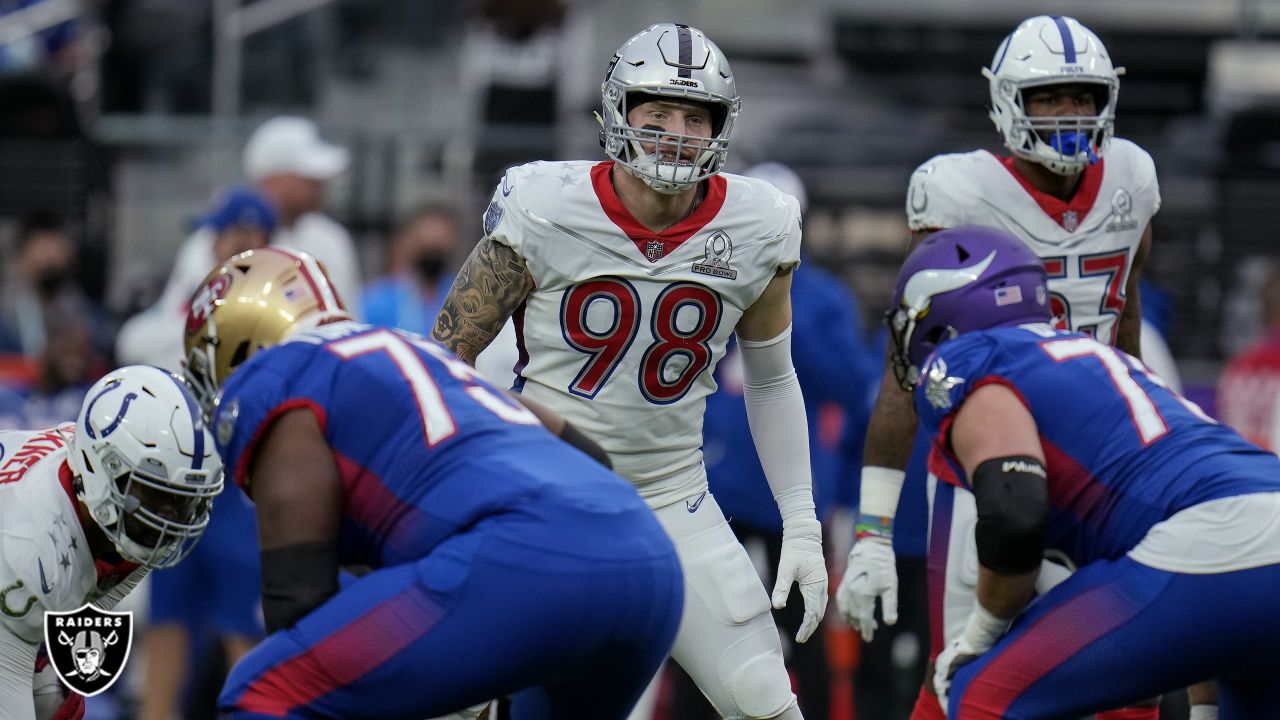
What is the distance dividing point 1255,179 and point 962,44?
3.11 metres

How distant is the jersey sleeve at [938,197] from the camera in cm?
517

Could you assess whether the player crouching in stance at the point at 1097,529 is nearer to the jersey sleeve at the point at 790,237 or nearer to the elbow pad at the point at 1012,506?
the elbow pad at the point at 1012,506

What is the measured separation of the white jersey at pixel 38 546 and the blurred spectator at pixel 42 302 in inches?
179

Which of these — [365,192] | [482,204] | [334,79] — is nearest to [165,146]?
[365,192]

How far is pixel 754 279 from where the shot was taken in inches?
183

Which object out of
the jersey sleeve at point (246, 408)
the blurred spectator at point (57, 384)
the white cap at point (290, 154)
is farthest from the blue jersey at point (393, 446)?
the white cap at point (290, 154)

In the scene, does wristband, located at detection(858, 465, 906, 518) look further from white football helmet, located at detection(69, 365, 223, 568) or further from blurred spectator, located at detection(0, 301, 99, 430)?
blurred spectator, located at detection(0, 301, 99, 430)

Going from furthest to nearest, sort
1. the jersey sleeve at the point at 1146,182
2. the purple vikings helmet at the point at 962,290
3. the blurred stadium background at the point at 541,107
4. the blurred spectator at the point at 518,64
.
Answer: the blurred spectator at the point at 518,64 → the blurred stadium background at the point at 541,107 → the jersey sleeve at the point at 1146,182 → the purple vikings helmet at the point at 962,290

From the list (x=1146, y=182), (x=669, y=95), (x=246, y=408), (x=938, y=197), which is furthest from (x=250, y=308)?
(x=1146, y=182)

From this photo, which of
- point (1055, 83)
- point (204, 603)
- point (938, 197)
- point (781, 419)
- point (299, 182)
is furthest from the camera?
point (299, 182)

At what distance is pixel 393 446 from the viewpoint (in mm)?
3439

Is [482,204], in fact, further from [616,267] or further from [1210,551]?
[1210,551]
